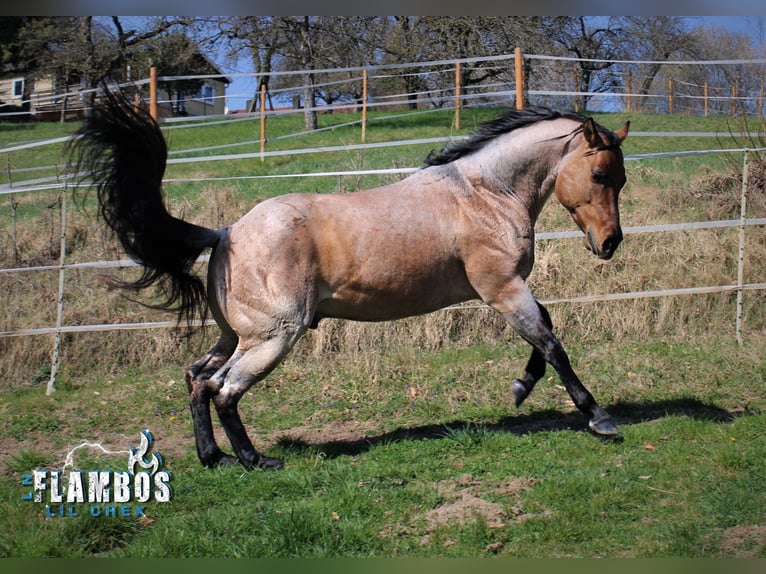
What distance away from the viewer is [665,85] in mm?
25344

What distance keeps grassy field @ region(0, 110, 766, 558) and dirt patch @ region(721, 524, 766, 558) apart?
0.01 m

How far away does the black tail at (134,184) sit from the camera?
15.2 feet

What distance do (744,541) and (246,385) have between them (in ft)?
10.4

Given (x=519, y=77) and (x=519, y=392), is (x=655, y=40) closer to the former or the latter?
(x=519, y=77)

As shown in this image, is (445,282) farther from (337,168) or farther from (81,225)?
(337,168)

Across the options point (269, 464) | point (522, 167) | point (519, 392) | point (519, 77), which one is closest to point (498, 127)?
point (522, 167)

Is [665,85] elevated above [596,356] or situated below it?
above

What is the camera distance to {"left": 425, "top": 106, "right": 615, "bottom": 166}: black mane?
17.7 feet

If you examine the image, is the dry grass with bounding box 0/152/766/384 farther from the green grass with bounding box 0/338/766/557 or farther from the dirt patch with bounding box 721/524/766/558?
the dirt patch with bounding box 721/524/766/558

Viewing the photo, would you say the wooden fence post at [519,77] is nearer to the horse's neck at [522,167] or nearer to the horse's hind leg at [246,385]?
the horse's neck at [522,167]

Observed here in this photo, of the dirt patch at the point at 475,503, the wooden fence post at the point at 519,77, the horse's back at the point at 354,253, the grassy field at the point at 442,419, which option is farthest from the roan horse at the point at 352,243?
the wooden fence post at the point at 519,77

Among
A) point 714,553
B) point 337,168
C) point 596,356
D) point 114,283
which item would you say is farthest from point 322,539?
Answer: point 337,168

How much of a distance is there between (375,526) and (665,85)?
25.7 meters

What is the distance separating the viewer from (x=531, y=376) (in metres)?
5.23
